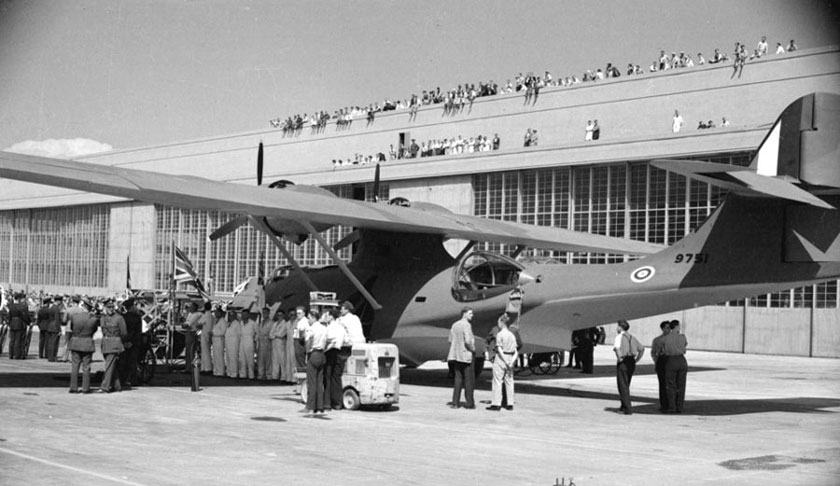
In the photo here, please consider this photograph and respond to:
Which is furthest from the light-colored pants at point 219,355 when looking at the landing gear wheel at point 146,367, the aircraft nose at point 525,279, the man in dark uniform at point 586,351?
the man in dark uniform at point 586,351

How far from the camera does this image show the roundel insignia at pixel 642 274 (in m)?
18.6

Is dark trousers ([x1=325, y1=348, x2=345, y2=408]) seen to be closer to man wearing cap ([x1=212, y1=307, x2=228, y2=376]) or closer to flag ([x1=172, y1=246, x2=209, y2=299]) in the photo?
man wearing cap ([x1=212, y1=307, x2=228, y2=376])

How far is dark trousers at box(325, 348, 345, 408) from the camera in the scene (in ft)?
54.0

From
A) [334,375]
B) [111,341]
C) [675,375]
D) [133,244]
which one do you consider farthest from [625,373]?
[133,244]

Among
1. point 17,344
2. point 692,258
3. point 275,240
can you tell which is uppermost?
point 275,240

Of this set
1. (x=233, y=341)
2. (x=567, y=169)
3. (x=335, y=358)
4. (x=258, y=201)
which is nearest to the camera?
(x=335, y=358)

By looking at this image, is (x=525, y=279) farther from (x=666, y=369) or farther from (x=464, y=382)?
(x=666, y=369)

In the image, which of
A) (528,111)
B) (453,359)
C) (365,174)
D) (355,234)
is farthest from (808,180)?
(365,174)

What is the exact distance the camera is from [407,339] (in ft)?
72.2

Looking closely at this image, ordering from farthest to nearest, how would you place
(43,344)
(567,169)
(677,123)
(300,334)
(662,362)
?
(567,169) → (677,123) → (43,344) → (300,334) → (662,362)

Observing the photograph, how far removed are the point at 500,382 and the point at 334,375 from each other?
3054mm

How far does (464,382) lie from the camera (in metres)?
17.7

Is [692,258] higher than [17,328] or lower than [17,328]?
higher

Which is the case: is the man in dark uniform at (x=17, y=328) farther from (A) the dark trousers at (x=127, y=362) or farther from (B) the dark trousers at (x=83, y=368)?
(B) the dark trousers at (x=83, y=368)
